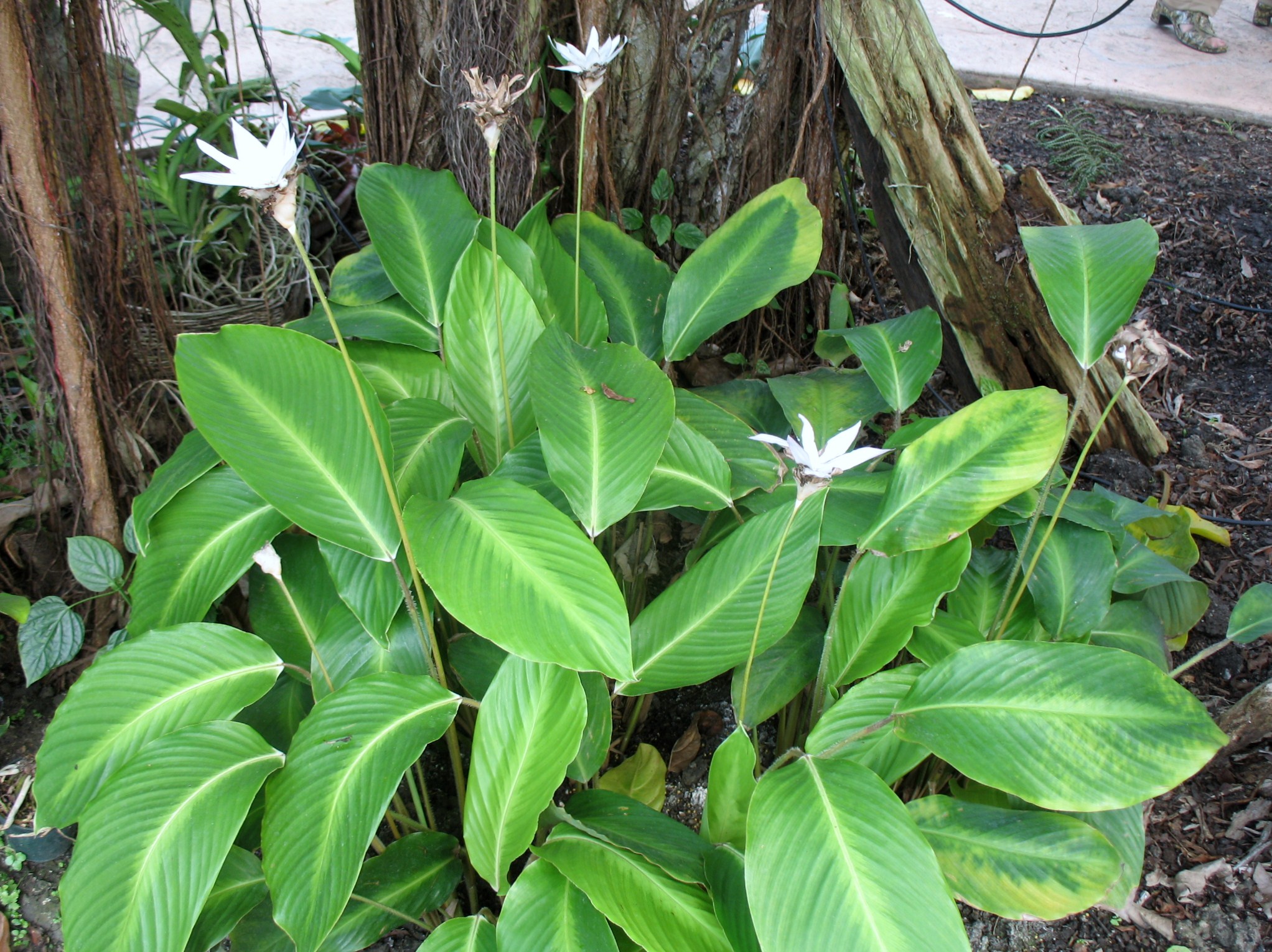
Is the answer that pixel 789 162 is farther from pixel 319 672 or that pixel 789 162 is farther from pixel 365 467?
pixel 319 672

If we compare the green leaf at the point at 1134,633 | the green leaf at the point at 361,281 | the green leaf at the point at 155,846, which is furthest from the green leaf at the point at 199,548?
the green leaf at the point at 1134,633

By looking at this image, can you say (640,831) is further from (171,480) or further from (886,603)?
(171,480)

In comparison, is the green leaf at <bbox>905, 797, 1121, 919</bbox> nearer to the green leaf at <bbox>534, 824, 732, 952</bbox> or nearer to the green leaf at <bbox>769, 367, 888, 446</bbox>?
the green leaf at <bbox>534, 824, 732, 952</bbox>

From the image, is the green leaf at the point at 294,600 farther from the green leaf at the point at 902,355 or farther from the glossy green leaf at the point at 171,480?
the green leaf at the point at 902,355

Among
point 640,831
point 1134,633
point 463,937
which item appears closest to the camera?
point 463,937

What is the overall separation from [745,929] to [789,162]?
4.90 ft

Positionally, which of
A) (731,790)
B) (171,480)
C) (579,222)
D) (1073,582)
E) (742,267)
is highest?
(579,222)

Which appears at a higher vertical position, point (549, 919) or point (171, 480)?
point (171, 480)

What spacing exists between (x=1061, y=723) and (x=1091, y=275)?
25.4 inches

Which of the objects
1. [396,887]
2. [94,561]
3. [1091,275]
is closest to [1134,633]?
[1091,275]

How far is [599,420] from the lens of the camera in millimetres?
1192

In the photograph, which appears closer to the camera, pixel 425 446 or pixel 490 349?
pixel 425 446

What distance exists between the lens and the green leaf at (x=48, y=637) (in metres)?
1.43

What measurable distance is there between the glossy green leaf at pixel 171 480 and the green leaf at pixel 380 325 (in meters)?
0.28
